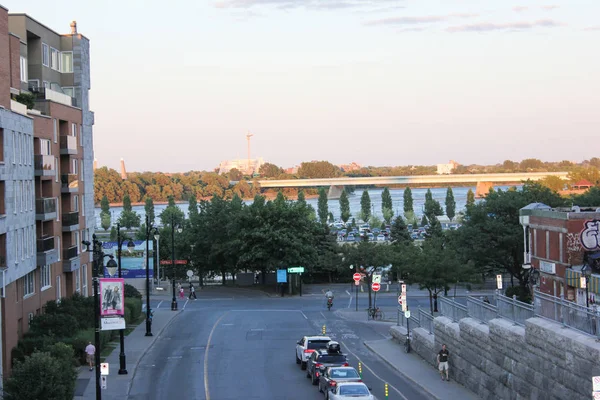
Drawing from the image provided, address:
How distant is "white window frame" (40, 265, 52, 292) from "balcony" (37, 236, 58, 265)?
82 centimetres

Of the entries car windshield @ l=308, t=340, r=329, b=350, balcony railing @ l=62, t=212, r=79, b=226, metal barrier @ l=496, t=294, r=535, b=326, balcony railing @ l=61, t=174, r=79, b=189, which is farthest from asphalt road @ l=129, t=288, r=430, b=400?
balcony railing @ l=61, t=174, r=79, b=189

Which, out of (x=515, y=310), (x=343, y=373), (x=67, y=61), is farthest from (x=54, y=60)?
(x=515, y=310)

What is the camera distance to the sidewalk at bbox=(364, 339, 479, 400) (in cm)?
3086

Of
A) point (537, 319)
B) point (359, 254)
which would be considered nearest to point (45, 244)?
point (537, 319)

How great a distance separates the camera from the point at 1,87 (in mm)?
34156

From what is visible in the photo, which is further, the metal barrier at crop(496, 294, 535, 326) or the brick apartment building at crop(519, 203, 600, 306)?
the brick apartment building at crop(519, 203, 600, 306)

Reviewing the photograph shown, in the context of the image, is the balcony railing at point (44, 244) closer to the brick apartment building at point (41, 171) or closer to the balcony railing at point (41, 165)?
the brick apartment building at point (41, 171)

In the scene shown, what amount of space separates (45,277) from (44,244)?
3002 mm

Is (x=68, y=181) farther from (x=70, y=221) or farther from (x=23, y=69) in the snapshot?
(x=23, y=69)

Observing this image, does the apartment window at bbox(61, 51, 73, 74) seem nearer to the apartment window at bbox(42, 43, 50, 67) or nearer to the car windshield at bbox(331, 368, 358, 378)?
the apartment window at bbox(42, 43, 50, 67)

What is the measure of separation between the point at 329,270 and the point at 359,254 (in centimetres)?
715

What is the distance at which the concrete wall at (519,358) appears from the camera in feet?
70.8

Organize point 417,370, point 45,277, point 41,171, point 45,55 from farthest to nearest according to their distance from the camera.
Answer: point 45,55, point 45,277, point 41,171, point 417,370

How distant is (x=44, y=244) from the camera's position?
40.8 m
